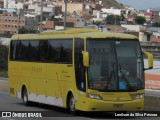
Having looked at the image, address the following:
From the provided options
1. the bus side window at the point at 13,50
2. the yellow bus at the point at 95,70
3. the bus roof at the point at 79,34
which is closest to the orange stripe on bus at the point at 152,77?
the bus side window at the point at 13,50

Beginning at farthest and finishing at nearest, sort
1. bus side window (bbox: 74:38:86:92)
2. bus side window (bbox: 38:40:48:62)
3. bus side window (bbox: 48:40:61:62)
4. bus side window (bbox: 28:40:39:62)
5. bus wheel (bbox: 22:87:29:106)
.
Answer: bus wheel (bbox: 22:87:29:106)
bus side window (bbox: 28:40:39:62)
bus side window (bbox: 38:40:48:62)
bus side window (bbox: 48:40:61:62)
bus side window (bbox: 74:38:86:92)

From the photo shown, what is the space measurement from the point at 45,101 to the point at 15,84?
11.2ft

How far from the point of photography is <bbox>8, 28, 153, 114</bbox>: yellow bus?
19281 mm

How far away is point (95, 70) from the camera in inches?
763

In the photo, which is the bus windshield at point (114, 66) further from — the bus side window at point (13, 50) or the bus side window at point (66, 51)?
the bus side window at point (13, 50)

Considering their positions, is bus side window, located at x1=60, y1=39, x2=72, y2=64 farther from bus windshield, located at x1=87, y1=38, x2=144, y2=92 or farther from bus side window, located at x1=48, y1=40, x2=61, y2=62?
bus windshield, located at x1=87, y1=38, x2=144, y2=92

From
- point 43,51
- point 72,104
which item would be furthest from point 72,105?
point 43,51

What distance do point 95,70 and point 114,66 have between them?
610 mm

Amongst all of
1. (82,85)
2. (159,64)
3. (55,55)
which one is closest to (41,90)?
(55,55)

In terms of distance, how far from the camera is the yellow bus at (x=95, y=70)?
1928cm

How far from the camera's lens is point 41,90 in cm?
2323

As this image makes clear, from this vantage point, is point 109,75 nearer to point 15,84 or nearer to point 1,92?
point 15,84

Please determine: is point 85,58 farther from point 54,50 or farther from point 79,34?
point 54,50

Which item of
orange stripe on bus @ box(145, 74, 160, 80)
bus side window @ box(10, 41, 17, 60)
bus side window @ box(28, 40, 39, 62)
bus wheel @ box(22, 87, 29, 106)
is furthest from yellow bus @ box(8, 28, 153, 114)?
orange stripe on bus @ box(145, 74, 160, 80)
